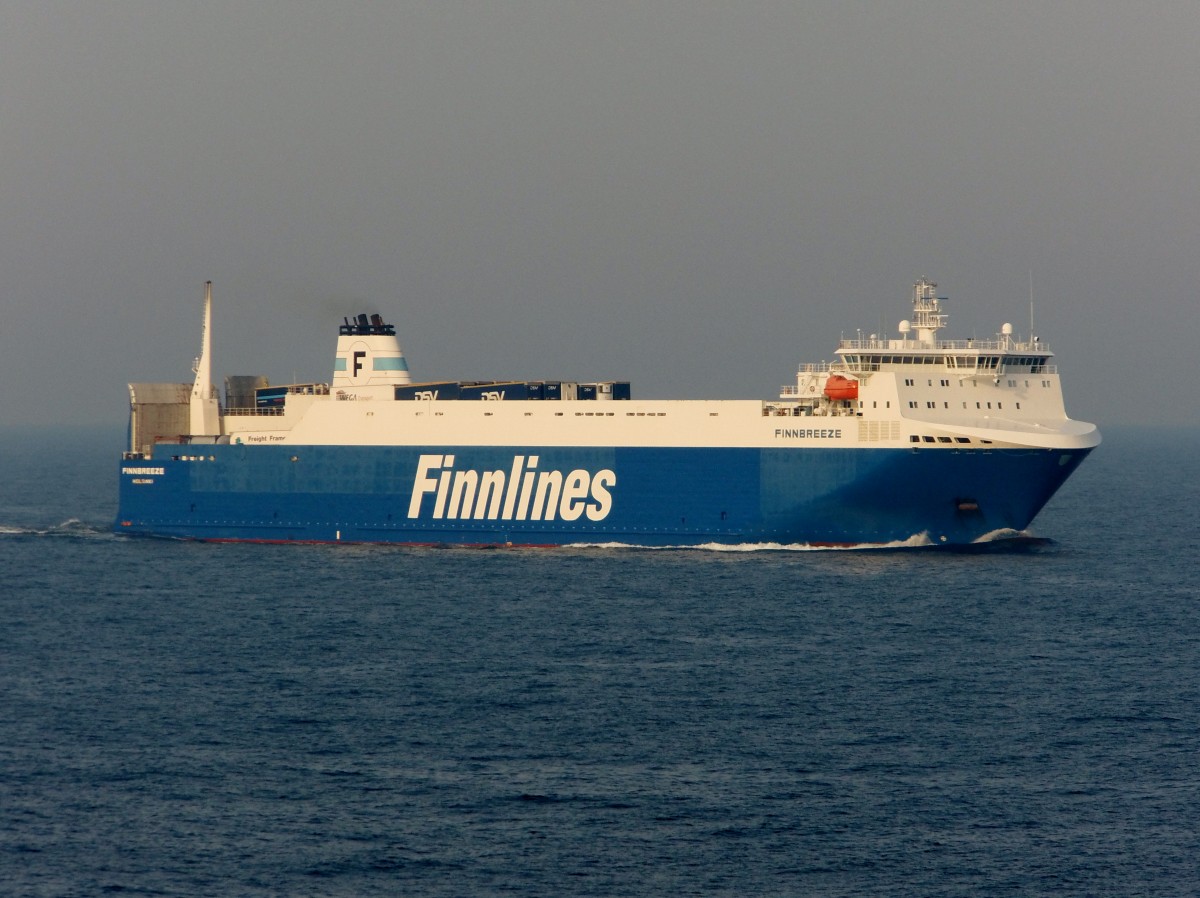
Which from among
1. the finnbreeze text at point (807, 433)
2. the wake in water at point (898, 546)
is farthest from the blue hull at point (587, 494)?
the finnbreeze text at point (807, 433)

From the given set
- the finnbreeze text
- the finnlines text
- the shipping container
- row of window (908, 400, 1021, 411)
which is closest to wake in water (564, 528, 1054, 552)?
the finnlines text

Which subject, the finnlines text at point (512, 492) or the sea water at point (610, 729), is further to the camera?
the finnlines text at point (512, 492)

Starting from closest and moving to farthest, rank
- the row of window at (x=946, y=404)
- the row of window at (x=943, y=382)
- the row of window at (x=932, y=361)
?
the row of window at (x=946, y=404)
the row of window at (x=943, y=382)
the row of window at (x=932, y=361)

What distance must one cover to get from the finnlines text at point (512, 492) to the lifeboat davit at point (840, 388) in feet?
25.5

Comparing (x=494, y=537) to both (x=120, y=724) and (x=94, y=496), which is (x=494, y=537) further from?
(x=94, y=496)

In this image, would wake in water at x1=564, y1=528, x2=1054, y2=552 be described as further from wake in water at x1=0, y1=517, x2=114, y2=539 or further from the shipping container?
wake in water at x1=0, y1=517, x2=114, y2=539

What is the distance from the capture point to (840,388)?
50.2 meters

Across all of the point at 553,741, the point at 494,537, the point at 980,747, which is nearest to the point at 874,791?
the point at 980,747

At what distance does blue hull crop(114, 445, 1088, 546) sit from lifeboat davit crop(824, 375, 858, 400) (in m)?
2.25

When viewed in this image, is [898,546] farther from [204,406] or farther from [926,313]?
[204,406]

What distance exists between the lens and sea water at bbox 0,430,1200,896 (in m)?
22.4

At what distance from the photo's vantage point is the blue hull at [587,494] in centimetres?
4856

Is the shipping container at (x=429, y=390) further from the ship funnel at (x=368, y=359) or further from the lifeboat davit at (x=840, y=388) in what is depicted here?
the lifeboat davit at (x=840, y=388)

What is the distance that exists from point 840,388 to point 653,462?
6.64 metres
